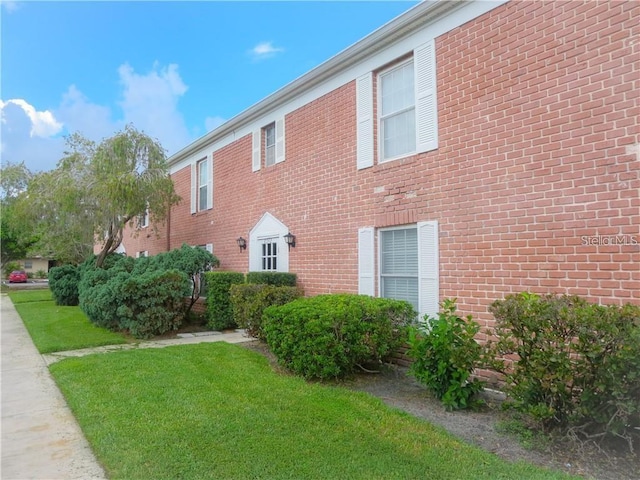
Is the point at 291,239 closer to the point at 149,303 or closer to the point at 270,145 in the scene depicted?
the point at 270,145

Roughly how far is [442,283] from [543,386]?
245 centimetres

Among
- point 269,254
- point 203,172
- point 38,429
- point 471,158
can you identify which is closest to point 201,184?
point 203,172

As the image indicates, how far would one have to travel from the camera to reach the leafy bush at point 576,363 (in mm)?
3186

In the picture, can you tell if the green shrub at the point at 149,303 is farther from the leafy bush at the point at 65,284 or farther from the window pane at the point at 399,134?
the leafy bush at the point at 65,284

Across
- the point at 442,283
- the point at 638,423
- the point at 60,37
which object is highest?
the point at 60,37

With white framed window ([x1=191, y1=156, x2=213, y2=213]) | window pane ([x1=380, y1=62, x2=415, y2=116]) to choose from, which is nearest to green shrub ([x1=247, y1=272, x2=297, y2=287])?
window pane ([x1=380, y1=62, x2=415, y2=116])

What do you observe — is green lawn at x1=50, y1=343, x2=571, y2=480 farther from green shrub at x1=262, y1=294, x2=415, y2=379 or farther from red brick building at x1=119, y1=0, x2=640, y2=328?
red brick building at x1=119, y1=0, x2=640, y2=328

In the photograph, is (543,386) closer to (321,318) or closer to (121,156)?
(321,318)

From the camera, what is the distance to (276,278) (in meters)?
8.78

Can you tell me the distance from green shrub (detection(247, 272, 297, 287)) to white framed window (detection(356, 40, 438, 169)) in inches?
114

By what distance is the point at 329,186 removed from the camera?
8180 millimetres

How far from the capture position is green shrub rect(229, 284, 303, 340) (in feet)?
24.8

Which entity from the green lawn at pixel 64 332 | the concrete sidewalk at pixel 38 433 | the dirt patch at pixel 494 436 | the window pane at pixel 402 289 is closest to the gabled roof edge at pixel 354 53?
the window pane at pixel 402 289

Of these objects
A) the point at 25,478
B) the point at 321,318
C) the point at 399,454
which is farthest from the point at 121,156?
the point at 399,454
